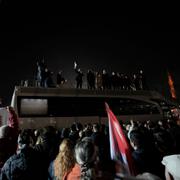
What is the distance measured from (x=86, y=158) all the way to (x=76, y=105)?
1773 cm

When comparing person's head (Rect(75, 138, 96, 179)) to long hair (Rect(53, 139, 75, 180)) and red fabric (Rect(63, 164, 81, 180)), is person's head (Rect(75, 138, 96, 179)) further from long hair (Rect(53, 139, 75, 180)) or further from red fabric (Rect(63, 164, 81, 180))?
long hair (Rect(53, 139, 75, 180))

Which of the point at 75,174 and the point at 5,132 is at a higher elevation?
the point at 5,132

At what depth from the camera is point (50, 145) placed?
17.2 feet

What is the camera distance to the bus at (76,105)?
1903 cm

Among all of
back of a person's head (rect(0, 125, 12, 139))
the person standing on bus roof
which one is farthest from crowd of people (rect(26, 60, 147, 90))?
back of a person's head (rect(0, 125, 12, 139))

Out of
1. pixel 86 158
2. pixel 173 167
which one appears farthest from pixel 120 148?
pixel 86 158

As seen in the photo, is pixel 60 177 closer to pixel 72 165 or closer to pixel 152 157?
pixel 72 165

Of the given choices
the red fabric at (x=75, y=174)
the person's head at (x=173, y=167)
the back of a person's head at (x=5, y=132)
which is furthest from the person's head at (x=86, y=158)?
the back of a person's head at (x=5, y=132)

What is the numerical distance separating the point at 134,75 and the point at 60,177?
2110cm

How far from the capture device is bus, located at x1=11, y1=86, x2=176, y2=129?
19.0 m

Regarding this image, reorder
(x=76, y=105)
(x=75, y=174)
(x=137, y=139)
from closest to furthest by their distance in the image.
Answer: (x=75, y=174), (x=137, y=139), (x=76, y=105)

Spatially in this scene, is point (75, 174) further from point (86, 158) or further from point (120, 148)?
point (120, 148)

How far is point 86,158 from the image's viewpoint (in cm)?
303

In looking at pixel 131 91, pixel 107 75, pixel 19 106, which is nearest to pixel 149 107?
pixel 131 91
